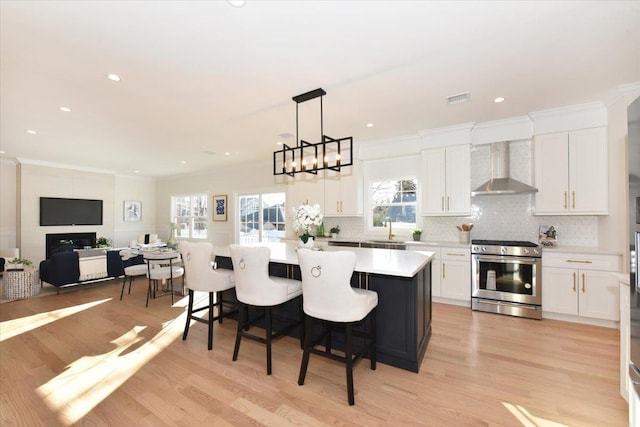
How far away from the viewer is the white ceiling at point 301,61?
195 cm

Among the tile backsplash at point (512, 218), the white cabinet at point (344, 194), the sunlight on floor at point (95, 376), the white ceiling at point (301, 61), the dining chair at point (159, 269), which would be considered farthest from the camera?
the white cabinet at point (344, 194)

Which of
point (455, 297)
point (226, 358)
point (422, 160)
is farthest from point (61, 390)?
point (422, 160)

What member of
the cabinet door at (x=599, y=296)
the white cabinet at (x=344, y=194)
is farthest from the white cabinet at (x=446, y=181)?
the cabinet door at (x=599, y=296)

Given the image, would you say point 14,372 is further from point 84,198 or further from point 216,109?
point 84,198

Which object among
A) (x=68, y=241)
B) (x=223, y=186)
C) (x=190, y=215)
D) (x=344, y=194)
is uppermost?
(x=223, y=186)

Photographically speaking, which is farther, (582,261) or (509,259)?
(509,259)

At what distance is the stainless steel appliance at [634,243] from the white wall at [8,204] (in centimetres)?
1041

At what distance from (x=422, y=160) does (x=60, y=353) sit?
5204mm

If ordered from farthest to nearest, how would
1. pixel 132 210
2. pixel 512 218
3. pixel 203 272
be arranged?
pixel 132 210 → pixel 512 218 → pixel 203 272

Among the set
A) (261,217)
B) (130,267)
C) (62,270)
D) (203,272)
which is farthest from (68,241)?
(203,272)

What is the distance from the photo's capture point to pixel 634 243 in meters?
1.51

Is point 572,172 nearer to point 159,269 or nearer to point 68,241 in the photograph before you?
point 159,269

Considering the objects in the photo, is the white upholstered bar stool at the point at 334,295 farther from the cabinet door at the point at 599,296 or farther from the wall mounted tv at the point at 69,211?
the wall mounted tv at the point at 69,211

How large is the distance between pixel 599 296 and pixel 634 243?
264 cm
